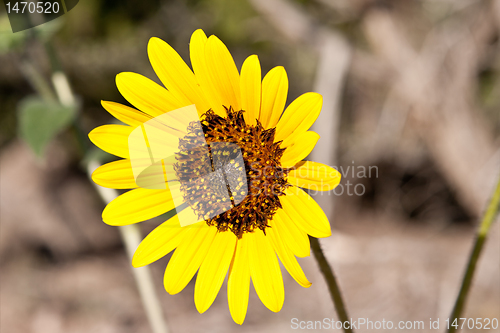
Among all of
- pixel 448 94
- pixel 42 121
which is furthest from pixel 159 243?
pixel 448 94

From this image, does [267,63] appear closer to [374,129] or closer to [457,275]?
[374,129]

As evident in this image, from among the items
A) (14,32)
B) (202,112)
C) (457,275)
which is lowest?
(457,275)

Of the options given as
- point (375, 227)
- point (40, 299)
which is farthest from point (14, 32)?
point (375, 227)

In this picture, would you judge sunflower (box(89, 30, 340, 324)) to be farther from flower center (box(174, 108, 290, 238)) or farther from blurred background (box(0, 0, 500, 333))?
blurred background (box(0, 0, 500, 333))

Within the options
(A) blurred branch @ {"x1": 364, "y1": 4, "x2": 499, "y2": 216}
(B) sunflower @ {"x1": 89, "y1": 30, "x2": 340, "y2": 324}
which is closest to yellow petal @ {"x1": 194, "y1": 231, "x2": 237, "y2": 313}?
(B) sunflower @ {"x1": 89, "y1": 30, "x2": 340, "y2": 324}

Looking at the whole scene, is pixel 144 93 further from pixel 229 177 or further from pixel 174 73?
pixel 229 177

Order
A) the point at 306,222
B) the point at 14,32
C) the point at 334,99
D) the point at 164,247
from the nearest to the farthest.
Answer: the point at 306,222 → the point at 164,247 → the point at 14,32 → the point at 334,99
